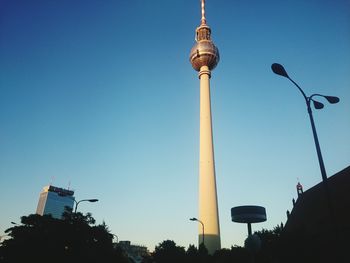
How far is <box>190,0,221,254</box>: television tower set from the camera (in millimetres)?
45188

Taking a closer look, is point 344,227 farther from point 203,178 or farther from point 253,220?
point 203,178

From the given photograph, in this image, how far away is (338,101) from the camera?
11461 millimetres

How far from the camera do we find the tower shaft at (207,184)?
44.9 metres

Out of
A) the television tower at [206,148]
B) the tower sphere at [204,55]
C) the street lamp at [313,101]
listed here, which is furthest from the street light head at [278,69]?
the tower sphere at [204,55]

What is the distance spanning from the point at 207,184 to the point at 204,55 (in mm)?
29111

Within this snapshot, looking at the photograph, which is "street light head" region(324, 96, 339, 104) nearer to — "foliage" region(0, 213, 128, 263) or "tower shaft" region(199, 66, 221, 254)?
"foliage" region(0, 213, 128, 263)

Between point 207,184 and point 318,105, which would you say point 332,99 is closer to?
point 318,105

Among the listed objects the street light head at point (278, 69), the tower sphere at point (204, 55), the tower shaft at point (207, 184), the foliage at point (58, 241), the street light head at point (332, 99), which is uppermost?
the tower sphere at point (204, 55)

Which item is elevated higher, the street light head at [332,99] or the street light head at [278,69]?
the street light head at [278,69]

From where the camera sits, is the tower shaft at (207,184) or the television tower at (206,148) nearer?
the tower shaft at (207,184)

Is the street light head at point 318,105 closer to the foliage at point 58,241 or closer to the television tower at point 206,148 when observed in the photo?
the foliage at point 58,241

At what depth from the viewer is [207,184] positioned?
157 ft

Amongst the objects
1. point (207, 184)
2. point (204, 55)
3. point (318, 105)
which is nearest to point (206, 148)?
point (207, 184)

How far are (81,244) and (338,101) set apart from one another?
25873mm
